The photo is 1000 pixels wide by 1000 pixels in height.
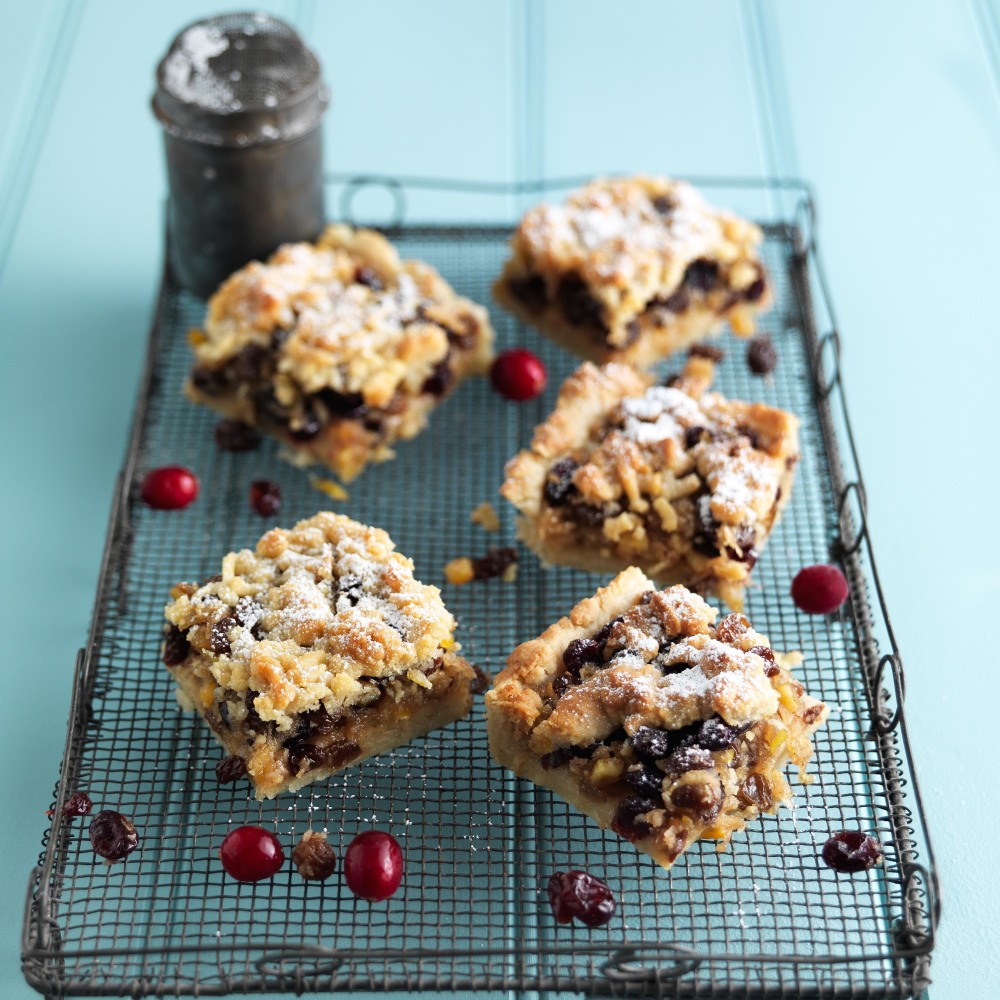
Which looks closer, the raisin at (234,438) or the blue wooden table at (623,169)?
the blue wooden table at (623,169)

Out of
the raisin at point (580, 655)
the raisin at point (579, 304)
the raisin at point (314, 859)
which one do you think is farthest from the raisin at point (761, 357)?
the raisin at point (314, 859)

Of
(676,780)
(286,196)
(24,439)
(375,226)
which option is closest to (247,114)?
(286,196)

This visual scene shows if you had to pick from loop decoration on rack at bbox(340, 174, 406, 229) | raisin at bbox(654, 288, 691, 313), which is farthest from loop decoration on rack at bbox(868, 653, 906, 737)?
loop decoration on rack at bbox(340, 174, 406, 229)

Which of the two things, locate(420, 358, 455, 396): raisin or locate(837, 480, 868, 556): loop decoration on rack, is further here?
locate(420, 358, 455, 396): raisin

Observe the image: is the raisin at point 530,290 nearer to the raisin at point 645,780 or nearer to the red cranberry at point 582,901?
the raisin at point 645,780

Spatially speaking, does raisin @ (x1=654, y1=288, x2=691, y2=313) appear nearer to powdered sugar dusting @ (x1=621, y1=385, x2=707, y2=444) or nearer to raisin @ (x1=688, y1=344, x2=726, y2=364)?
raisin @ (x1=688, y1=344, x2=726, y2=364)
